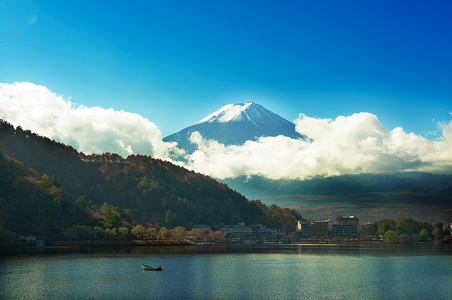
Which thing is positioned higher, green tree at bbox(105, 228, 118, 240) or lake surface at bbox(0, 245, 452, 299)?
green tree at bbox(105, 228, 118, 240)

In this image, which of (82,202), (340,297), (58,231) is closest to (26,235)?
(58,231)

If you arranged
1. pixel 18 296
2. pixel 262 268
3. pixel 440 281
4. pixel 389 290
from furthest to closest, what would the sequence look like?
pixel 262 268
pixel 440 281
pixel 389 290
pixel 18 296

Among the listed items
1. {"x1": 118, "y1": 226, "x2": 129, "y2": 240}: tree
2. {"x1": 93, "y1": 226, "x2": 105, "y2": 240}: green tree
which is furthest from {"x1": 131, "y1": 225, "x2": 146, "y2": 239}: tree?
{"x1": 93, "y1": 226, "x2": 105, "y2": 240}: green tree

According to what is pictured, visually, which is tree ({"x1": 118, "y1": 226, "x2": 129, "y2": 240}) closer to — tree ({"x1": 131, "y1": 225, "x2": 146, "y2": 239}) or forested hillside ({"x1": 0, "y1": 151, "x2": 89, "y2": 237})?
tree ({"x1": 131, "y1": 225, "x2": 146, "y2": 239})

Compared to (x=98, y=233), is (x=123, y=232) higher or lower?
higher

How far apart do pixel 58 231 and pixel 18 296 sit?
117 metres

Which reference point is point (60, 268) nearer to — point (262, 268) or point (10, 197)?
point (262, 268)

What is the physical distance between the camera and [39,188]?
178 meters

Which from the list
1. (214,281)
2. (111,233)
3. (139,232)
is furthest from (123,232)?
(214,281)

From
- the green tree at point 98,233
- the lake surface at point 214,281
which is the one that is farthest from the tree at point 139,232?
the lake surface at point 214,281

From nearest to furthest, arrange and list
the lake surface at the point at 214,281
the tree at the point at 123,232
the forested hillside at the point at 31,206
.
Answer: the lake surface at the point at 214,281 → the forested hillside at the point at 31,206 → the tree at the point at 123,232

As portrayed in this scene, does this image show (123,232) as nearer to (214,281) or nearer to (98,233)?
(98,233)

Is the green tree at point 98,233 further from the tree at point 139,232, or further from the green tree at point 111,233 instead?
the tree at point 139,232

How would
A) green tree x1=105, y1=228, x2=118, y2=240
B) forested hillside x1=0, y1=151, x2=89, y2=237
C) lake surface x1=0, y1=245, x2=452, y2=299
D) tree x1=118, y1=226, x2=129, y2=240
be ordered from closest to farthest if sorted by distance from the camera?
lake surface x1=0, y1=245, x2=452, y2=299 < forested hillside x1=0, y1=151, x2=89, y2=237 < green tree x1=105, y1=228, x2=118, y2=240 < tree x1=118, y1=226, x2=129, y2=240
